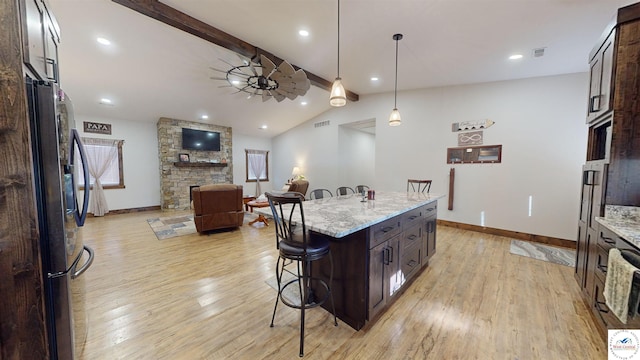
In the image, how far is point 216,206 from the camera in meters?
4.30

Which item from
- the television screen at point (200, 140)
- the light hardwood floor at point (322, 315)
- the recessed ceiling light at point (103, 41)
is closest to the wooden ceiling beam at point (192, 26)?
the recessed ceiling light at point (103, 41)

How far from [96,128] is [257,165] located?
15.3 feet

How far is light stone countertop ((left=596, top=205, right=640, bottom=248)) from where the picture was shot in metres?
1.52

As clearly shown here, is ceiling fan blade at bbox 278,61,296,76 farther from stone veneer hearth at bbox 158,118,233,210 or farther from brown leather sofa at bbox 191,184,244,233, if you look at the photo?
stone veneer hearth at bbox 158,118,233,210

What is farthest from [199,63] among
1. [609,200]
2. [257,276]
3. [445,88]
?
[609,200]

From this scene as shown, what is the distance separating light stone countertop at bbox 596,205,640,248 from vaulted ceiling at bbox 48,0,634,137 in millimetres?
2041

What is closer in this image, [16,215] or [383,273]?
[16,215]

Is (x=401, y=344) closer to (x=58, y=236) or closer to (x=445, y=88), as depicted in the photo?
(x=58, y=236)

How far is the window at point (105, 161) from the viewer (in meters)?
5.76

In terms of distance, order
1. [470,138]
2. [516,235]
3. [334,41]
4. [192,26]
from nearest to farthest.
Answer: [192,26]
[334,41]
[516,235]
[470,138]

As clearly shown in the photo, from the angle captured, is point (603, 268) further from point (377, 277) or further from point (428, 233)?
point (377, 277)

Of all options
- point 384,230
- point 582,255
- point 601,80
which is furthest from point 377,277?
point 601,80

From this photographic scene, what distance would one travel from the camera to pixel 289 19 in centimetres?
286

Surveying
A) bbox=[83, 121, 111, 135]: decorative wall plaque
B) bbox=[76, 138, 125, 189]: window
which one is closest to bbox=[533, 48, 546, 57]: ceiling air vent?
bbox=[76, 138, 125, 189]: window
